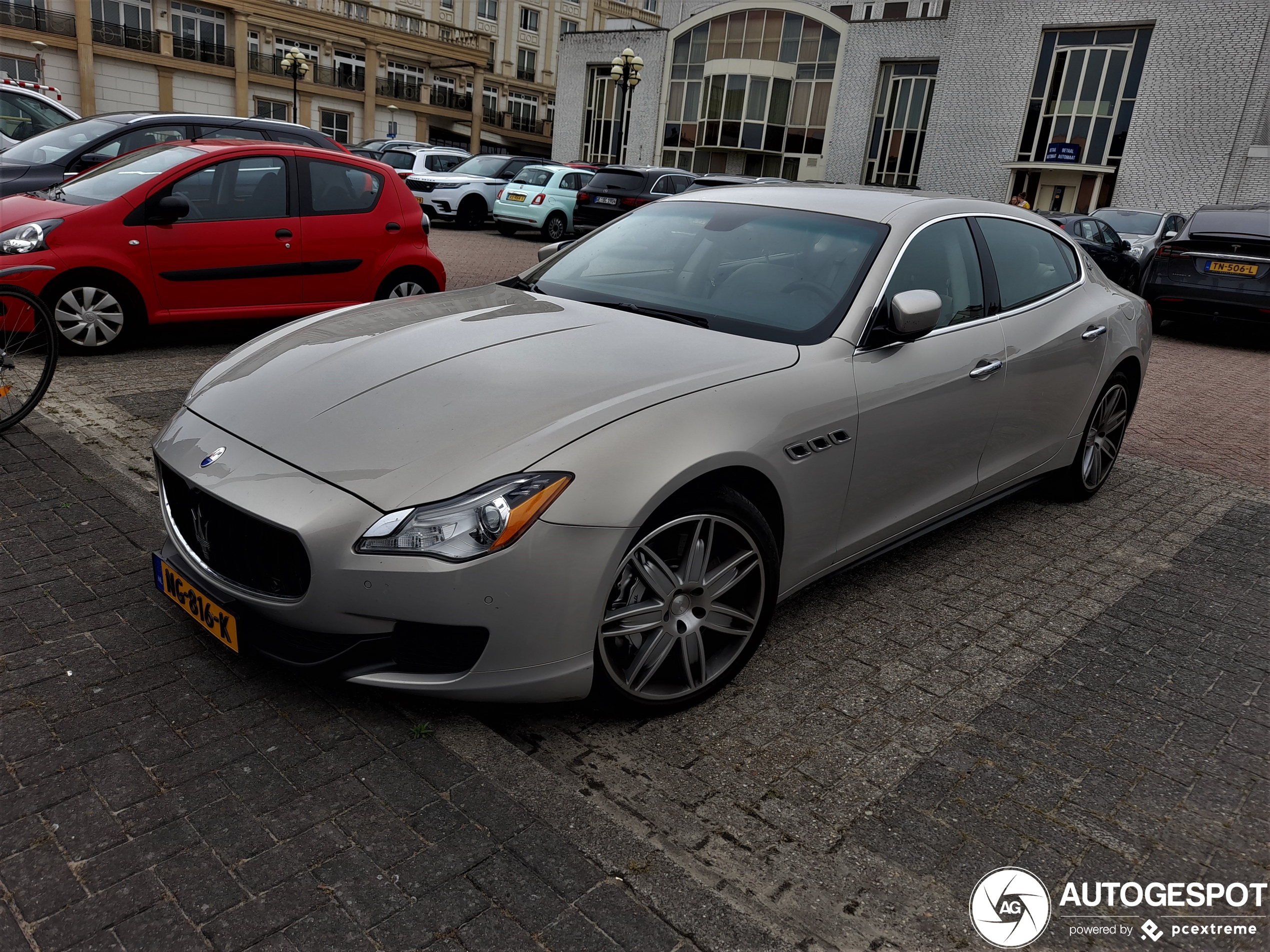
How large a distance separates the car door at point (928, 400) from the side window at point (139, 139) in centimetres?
794

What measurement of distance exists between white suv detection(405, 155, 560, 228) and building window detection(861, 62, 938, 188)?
2204cm

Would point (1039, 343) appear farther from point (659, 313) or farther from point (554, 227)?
point (554, 227)

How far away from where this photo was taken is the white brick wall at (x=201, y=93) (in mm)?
45625

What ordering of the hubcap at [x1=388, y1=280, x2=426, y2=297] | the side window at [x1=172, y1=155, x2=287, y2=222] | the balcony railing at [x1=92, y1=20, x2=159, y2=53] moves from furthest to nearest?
1. the balcony railing at [x1=92, y1=20, x2=159, y2=53]
2. the hubcap at [x1=388, y1=280, x2=426, y2=297]
3. the side window at [x1=172, y1=155, x2=287, y2=222]

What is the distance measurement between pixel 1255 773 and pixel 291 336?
370 centimetres

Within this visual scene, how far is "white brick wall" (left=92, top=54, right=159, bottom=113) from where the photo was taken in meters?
43.4

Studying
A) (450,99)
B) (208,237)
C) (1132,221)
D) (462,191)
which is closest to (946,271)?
(208,237)

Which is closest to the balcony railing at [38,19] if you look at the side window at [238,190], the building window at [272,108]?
the building window at [272,108]

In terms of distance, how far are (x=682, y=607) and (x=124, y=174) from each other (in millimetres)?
6393

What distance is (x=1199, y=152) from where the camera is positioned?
31844 millimetres

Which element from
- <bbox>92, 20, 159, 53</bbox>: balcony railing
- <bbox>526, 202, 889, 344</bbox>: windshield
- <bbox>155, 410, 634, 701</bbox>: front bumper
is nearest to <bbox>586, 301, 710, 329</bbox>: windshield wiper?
<bbox>526, 202, 889, 344</bbox>: windshield

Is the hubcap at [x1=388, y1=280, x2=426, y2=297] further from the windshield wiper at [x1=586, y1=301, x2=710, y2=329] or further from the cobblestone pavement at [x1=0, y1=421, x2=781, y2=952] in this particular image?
the cobblestone pavement at [x1=0, y1=421, x2=781, y2=952]

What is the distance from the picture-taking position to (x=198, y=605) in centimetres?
291

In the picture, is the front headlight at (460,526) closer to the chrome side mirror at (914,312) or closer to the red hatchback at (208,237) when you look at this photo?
the chrome side mirror at (914,312)
